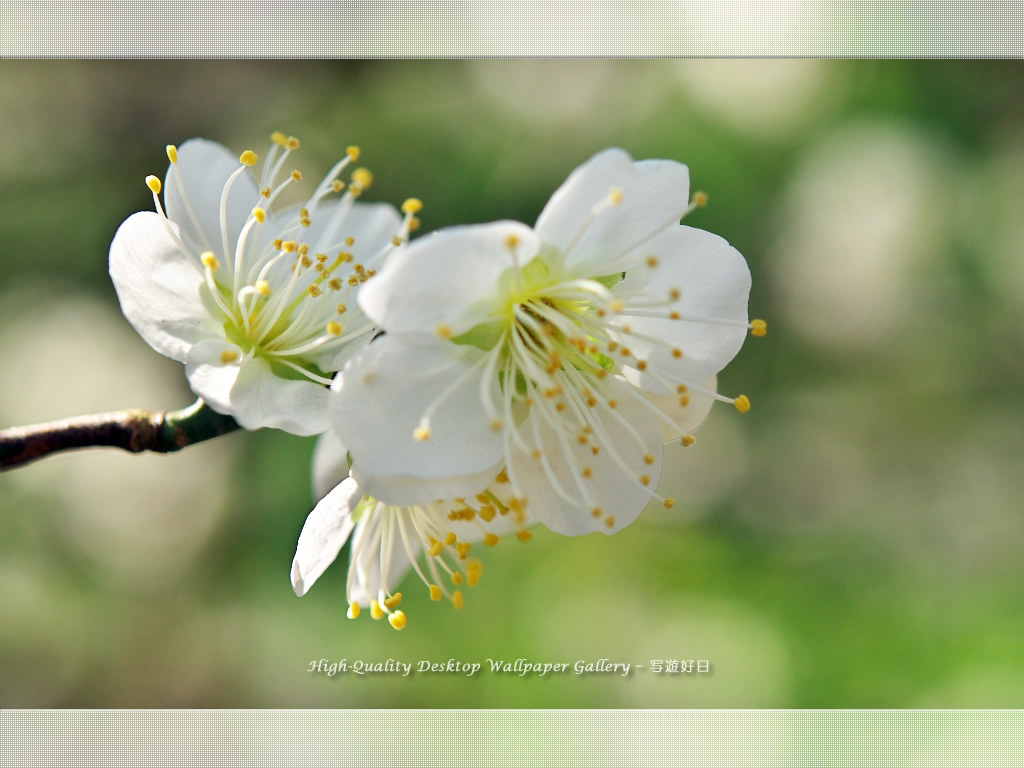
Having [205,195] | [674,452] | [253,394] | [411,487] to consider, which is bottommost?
[411,487]

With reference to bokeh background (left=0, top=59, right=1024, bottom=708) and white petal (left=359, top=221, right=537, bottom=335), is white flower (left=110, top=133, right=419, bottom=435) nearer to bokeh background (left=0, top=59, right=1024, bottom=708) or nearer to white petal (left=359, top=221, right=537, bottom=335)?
white petal (left=359, top=221, right=537, bottom=335)

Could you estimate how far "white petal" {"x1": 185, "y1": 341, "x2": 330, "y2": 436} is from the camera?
2.08 ft

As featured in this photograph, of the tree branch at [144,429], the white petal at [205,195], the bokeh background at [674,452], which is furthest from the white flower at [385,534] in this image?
the bokeh background at [674,452]

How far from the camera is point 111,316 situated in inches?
93.7

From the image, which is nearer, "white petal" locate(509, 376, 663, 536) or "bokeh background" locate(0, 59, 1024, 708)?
"white petal" locate(509, 376, 663, 536)

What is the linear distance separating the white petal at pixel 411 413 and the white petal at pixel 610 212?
0.13 metres

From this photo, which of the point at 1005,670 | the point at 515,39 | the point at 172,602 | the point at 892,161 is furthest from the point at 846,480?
the point at 172,602

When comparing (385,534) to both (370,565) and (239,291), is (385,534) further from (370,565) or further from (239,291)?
(239,291)

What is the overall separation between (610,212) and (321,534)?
16.3 inches

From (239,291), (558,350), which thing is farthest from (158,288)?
(558,350)

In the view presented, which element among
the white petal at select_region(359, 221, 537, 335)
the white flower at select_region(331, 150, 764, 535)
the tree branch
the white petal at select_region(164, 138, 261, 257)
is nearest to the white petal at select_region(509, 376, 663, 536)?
the white flower at select_region(331, 150, 764, 535)

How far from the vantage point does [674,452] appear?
2.74 metres

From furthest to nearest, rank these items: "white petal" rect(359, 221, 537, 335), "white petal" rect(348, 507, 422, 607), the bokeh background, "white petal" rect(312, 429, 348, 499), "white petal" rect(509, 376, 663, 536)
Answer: the bokeh background → "white petal" rect(312, 429, 348, 499) → "white petal" rect(348, 507, 422, 607) → "white petal" rect(509, 376, 663, 536) → "white petal" rect(359, 221, 537, 335)

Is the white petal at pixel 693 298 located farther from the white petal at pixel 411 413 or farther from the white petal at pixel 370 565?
the white petal at pixel 370 565
